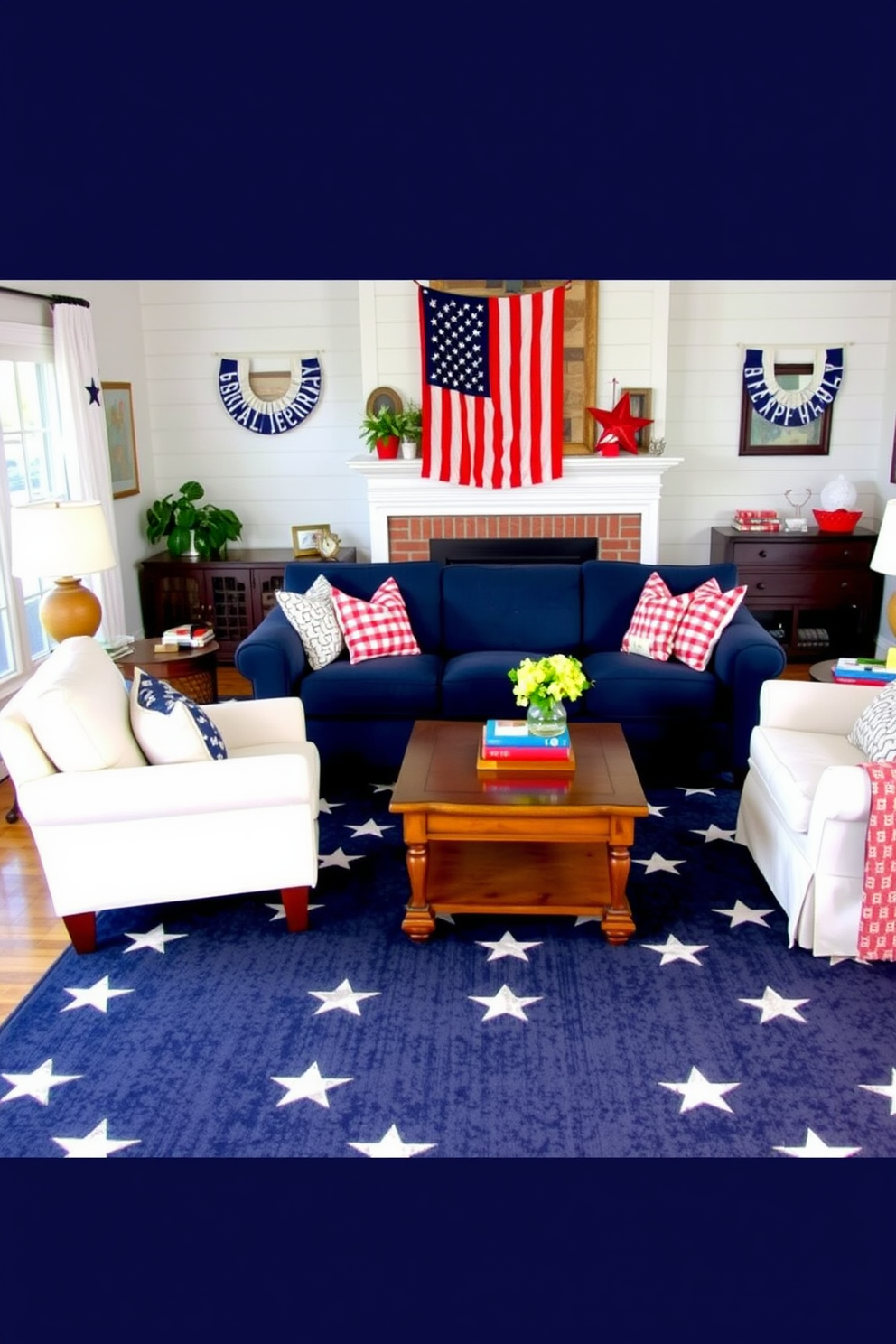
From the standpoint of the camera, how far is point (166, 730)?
342cm

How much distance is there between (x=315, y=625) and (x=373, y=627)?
0.86ft

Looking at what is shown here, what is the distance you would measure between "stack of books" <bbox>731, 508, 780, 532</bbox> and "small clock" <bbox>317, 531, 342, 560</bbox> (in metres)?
2.37

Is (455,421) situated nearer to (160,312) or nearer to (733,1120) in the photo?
(160,312)

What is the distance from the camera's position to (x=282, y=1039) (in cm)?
304

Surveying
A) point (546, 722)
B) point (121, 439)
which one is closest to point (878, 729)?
point (546, 722)

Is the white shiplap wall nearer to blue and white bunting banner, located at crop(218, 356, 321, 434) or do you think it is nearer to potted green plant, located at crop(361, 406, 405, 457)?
blue and white bunting banner, located at crop(218, 356, 321, 434)

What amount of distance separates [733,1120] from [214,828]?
5.57 ft

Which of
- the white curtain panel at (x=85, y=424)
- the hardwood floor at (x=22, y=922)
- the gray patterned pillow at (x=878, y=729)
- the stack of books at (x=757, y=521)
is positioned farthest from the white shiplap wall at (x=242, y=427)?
the gray patterned pillow at (x=878, y=729)

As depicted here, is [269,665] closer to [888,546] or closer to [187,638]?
[187,638]

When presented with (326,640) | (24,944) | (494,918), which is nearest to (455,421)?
(326,640)

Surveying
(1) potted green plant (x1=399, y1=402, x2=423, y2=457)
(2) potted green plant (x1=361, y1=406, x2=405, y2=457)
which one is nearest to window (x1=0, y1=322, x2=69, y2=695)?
(2) potted green plant (x1=361, y1=406, x2=405, y2=457)

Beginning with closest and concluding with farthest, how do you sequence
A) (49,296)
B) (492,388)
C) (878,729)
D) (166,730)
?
(166,730), (878,729), (49,296), (492,388)

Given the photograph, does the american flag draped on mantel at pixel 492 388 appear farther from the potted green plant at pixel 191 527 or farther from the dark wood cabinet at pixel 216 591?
the potted green plant at pixel 191 527

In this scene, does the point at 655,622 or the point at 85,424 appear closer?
Result: the point at 655,622
